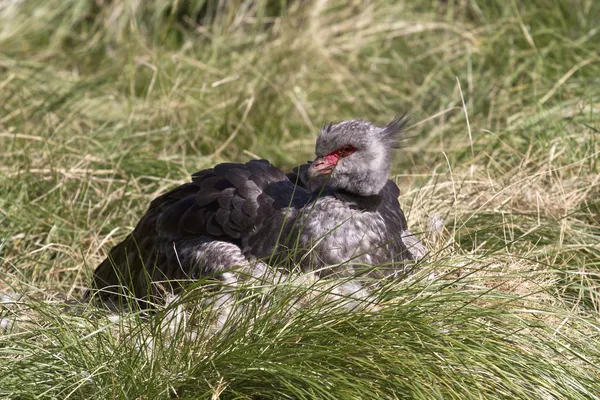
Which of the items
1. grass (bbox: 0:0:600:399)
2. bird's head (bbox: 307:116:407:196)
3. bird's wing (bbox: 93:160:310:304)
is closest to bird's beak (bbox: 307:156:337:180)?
bird's head (bbox: 307:116:407:196)

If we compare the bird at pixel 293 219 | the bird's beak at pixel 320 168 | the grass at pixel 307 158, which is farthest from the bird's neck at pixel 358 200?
the grass at pixel 307 158

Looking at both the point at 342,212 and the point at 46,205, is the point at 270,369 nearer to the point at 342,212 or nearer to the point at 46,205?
the point at 342,212

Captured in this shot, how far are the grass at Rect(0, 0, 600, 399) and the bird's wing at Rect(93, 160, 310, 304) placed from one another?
0.43 meters

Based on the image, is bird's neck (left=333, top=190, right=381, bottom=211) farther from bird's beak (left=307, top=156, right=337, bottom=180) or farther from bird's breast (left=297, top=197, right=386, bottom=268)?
bird's beak (left=307, top=156, right=337, bottom=180)

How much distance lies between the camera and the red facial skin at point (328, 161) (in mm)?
3998

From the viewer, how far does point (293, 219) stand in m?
4.12

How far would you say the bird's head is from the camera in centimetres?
401

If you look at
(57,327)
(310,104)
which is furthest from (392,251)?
(310,104)

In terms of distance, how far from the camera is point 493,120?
21.2 feet

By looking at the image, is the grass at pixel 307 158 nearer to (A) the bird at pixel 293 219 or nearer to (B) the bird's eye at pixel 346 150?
(A) the bird at pixel 293 219

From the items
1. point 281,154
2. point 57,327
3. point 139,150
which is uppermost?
point 57,327

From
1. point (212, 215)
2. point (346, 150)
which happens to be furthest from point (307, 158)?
point (346, 150)

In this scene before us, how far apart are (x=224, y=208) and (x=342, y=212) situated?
1.71ft

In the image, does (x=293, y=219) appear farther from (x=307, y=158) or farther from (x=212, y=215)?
(x=307, y=158)
